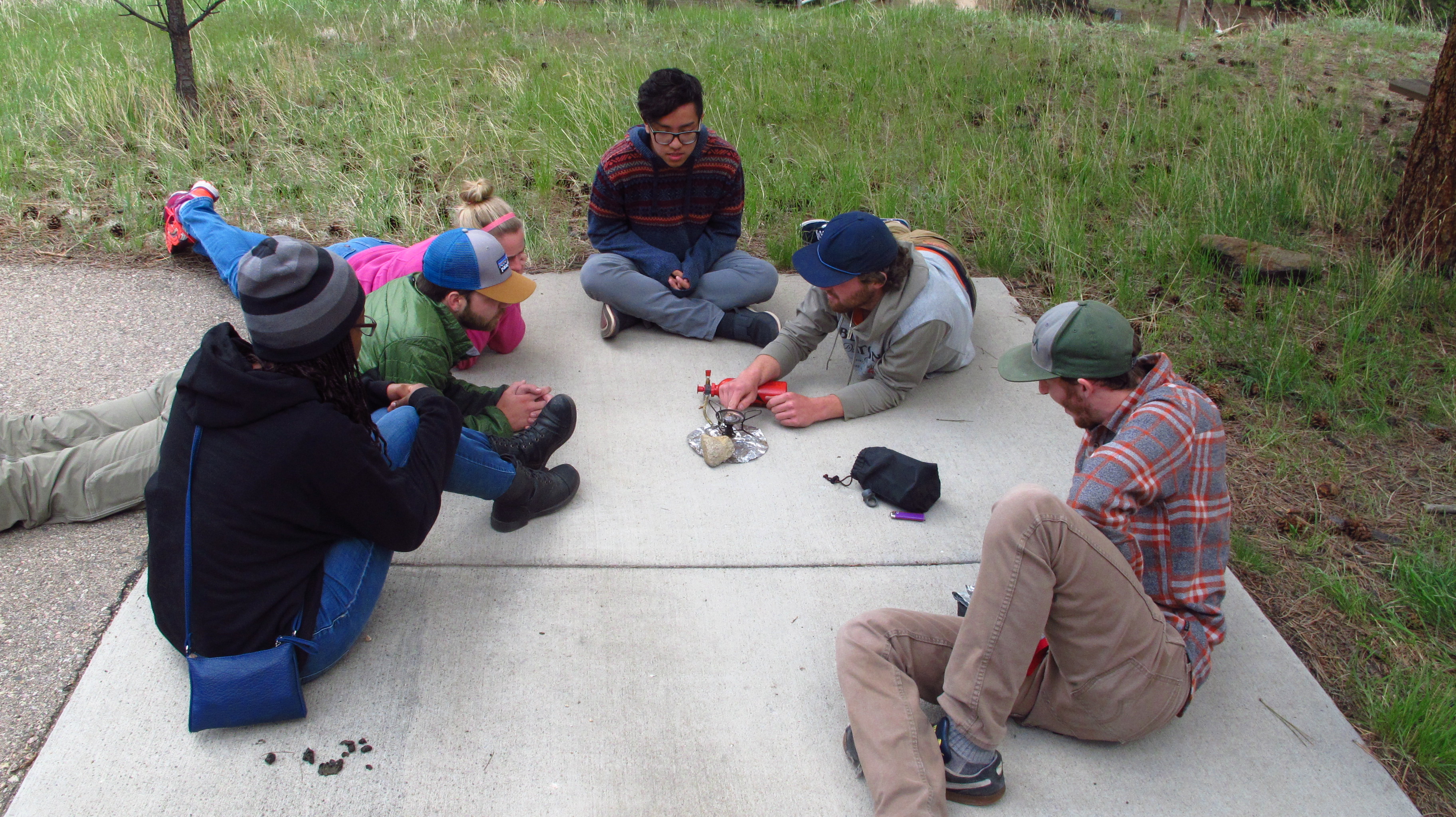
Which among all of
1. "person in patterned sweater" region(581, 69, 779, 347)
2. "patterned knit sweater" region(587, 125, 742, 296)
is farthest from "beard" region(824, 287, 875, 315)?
"patterned knit sweater" region(587, 125, 742, 296)

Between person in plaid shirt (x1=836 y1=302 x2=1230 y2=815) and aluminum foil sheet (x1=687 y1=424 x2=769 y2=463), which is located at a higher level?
person in plaid shirt (x1=836 y1=302 x2=1230 y2=815)

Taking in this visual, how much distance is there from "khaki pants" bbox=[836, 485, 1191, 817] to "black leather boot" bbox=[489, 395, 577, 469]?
1450 millimetres

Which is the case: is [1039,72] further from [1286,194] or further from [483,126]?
[483,126]

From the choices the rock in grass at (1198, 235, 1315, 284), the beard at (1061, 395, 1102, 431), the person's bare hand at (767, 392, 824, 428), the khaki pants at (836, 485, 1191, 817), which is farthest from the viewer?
the rock in grass at (1198, 235, 1315, 284)

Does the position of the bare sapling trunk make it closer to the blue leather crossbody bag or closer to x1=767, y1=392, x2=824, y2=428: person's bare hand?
x1=767, y1=392, x2=824, y2=428: person's bare hand

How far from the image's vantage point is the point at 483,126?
6.29m

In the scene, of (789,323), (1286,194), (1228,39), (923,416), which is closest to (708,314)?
(789,323)

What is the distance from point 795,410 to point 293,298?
2037 millimetres

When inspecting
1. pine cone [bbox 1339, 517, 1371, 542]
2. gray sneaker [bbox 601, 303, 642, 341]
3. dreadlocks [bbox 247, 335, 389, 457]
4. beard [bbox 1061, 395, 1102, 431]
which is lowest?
pine cone [bbox 1339, 517, 1371, 542]

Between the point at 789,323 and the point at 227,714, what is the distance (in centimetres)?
246

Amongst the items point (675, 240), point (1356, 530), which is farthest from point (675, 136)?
point (1356, 530)

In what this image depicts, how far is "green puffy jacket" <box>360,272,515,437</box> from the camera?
3.23 m

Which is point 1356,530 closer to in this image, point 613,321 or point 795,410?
point 795,410

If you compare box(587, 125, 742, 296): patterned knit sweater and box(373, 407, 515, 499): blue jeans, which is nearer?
box(373, 407, 515, 499): blue jeans
